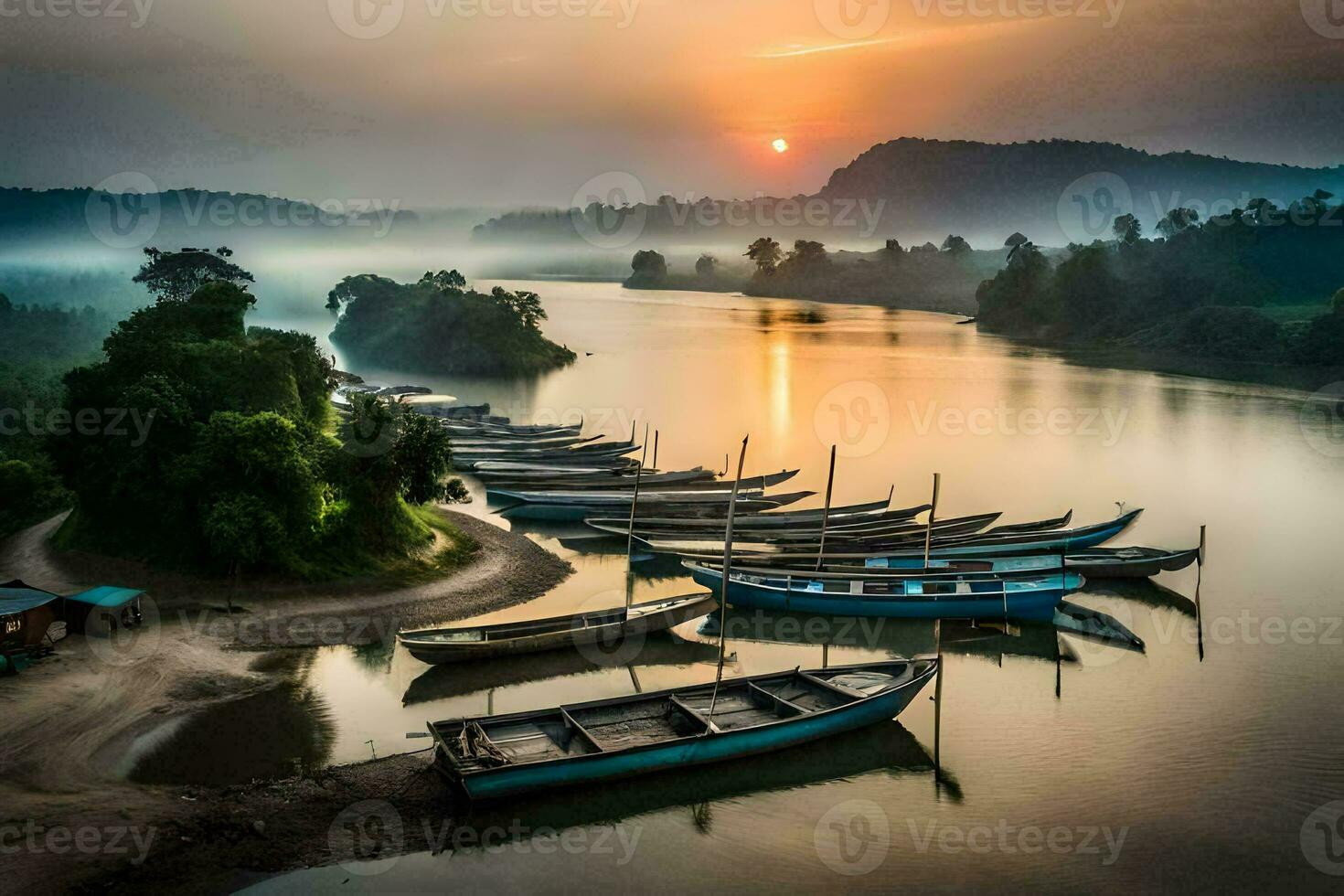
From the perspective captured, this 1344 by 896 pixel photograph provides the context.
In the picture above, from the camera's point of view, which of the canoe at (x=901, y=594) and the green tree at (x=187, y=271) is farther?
the green tree at (x=187, y=271)

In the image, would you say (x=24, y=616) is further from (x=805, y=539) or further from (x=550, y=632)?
(x=805, y=539)

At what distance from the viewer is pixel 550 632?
23.5 metres

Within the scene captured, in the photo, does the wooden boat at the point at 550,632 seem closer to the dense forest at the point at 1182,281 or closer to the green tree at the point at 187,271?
the green tree at the point at 187,271

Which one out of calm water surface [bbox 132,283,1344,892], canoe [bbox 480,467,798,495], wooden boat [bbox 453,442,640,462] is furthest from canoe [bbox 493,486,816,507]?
wooden boat [bbox 453,442,640,462]

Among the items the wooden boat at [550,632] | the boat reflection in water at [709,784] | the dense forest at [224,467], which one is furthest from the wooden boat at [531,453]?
the boat reflection in water at [709,784]

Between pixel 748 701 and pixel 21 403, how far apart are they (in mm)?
34105

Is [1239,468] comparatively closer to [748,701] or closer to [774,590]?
[774,590]

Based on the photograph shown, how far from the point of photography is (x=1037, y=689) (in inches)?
926

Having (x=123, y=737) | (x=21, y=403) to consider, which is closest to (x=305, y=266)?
(x=21, y=403)

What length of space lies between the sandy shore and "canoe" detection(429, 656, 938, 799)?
45.6 inches

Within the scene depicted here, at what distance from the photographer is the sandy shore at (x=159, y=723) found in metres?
15.2

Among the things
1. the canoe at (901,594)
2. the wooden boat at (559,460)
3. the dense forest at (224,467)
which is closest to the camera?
the dense forest at (224,467)

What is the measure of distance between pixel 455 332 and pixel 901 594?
66.0 m

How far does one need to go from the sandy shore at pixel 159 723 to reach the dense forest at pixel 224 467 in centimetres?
90
